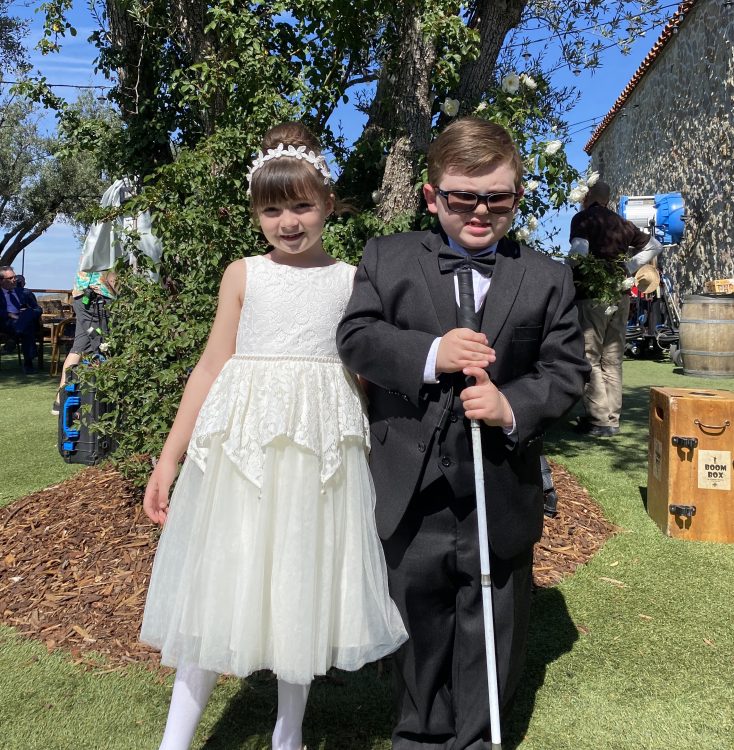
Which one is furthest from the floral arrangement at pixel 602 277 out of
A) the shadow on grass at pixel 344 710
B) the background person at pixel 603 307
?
the shadow on grass at pixel 344 710

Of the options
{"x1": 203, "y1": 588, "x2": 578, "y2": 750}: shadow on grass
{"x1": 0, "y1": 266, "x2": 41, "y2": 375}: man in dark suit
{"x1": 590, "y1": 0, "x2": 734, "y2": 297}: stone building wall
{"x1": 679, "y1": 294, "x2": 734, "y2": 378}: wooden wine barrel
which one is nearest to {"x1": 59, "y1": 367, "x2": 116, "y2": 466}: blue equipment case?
{"x1": 203, "y1": 588, "x2": 578, "y2": 750}: shadow on grass

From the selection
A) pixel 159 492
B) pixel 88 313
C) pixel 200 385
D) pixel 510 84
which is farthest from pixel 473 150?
pixel 88 313

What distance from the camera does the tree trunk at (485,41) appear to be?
5191mm

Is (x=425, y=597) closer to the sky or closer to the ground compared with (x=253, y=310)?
closer to the ground

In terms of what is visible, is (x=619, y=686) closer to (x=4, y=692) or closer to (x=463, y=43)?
(x=4, y=692)

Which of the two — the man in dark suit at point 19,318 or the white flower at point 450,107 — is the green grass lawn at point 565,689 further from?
the man in dark suit at point 19,318

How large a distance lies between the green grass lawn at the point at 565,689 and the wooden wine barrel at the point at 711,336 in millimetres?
7697

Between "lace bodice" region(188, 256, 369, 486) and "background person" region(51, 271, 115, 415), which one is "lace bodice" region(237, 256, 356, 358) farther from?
"background person" region(51, 271, 115, 415)

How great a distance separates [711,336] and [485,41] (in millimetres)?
7520

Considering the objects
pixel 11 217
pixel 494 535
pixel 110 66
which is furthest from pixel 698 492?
pixel 11 217

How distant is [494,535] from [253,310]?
100 centimetres

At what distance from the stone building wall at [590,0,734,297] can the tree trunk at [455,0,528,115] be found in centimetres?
985

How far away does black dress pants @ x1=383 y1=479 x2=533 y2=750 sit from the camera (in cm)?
226

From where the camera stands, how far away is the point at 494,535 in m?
2.22
